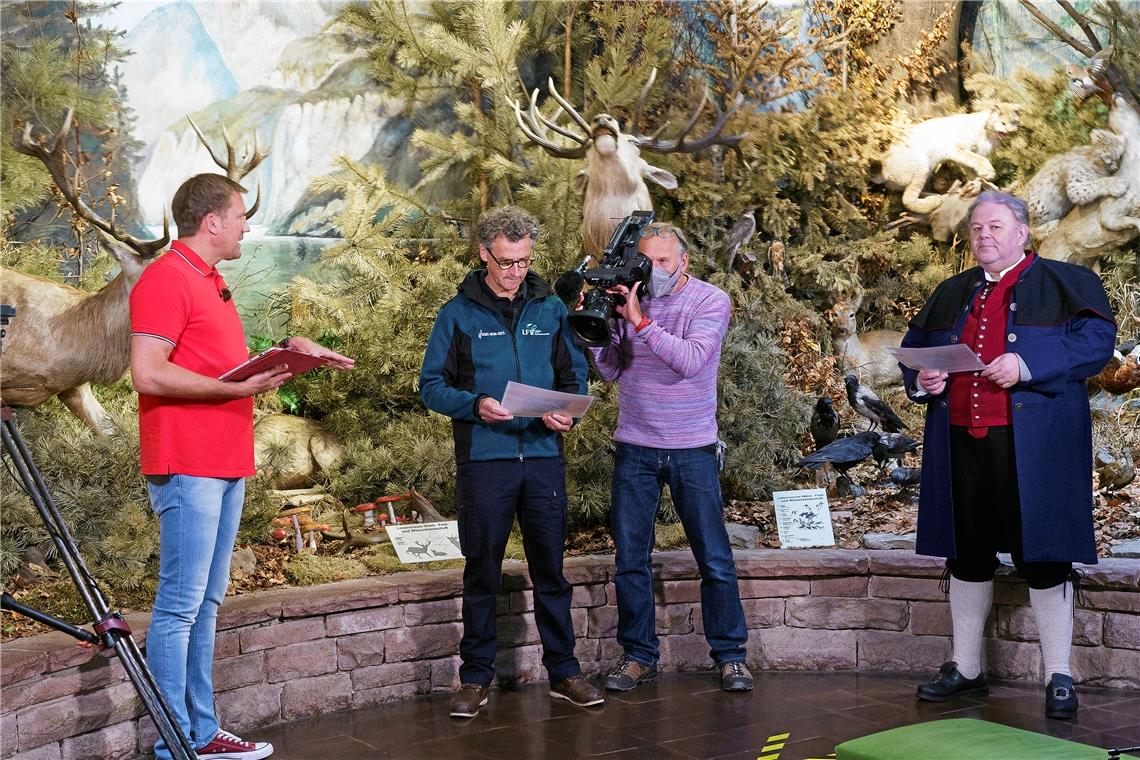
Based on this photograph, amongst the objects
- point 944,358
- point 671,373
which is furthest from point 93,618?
point 944,358

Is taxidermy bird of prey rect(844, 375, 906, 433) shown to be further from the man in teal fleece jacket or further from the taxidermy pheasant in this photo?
the man in teal fleece jacket

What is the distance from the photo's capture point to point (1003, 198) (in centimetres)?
403

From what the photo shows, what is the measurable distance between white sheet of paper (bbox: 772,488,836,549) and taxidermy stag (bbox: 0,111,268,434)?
2886 millimetres

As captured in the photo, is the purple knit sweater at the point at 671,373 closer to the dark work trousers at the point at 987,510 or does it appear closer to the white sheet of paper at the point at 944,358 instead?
the white sheet of paper at the point at 944,358

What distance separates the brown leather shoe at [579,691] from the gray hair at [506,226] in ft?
5.11

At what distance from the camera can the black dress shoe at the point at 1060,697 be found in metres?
3.95

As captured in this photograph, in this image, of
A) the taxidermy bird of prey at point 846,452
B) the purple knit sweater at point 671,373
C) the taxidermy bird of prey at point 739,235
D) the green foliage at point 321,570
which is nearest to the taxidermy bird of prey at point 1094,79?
the taxidermy bird of prey at point 739,235

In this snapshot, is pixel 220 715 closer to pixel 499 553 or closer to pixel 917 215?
pixel 499 553

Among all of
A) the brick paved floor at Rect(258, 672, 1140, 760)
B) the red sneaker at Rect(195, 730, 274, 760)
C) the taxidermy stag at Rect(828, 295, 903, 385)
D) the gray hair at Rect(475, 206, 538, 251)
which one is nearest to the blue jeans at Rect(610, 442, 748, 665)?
the brick paved floor at Rect(258, 672, 1140, 760)

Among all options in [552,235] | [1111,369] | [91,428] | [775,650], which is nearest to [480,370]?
[775,650]

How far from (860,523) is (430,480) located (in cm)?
199

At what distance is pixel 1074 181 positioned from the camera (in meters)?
6.93

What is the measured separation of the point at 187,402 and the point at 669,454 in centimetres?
172

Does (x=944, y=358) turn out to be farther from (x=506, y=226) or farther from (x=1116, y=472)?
(x=1116, y=472)
